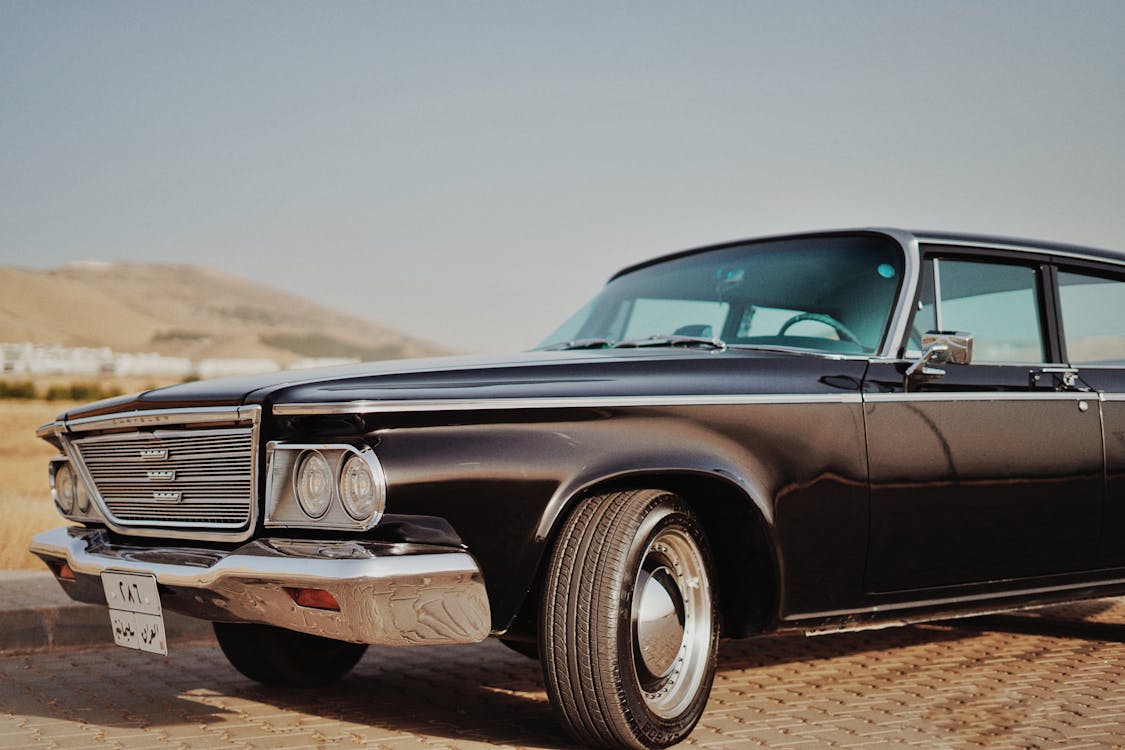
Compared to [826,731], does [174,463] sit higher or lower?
higher

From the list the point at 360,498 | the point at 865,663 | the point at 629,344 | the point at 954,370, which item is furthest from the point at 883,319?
the point at 360,498

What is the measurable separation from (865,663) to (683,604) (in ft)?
6.53

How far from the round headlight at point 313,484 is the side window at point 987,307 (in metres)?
2.36

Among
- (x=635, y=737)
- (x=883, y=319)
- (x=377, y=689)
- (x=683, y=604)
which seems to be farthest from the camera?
(x=377, y=689)

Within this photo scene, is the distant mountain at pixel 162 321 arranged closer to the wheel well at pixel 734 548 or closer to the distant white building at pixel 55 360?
the distant white building at pixel 55 360

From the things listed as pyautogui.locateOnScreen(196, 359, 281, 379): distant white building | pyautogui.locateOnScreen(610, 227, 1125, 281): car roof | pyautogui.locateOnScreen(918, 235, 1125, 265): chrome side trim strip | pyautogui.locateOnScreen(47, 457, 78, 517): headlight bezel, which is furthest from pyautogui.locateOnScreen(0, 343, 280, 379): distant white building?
pyautogui.locateOnScreen(918, 235, 1125, 265): chrome side trim strip

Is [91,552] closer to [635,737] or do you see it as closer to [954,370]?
[635,737]

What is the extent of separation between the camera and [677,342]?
4512mm

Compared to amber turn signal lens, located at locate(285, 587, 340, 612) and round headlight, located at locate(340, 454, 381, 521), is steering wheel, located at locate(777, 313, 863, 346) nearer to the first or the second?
round headlight, located at locate(340, 454, 381, 521)

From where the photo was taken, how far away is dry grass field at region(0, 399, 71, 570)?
9164mm

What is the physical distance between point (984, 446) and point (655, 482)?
1.45 m

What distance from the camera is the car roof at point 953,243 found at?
461 centimetres

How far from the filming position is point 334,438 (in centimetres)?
318

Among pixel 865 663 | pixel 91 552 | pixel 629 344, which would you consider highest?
pixel 629 344
